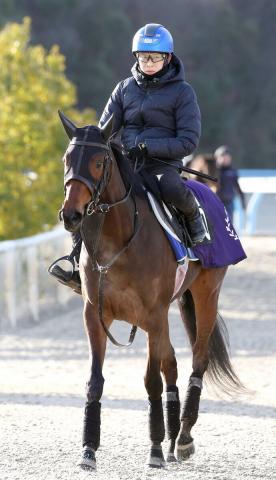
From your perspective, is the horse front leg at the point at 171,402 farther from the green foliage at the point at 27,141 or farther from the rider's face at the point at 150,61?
the green foliage at the point at 27,141

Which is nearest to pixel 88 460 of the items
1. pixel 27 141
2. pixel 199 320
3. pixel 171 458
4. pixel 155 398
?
pixel 155 398

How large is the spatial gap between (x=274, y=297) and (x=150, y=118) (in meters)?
11.6

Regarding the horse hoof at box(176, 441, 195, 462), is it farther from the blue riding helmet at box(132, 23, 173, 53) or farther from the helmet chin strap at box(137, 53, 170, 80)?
the blue riding helmet at box(132, 23, 173, 53)

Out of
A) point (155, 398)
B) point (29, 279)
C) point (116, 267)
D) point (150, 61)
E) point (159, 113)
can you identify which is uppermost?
point (150, 61)

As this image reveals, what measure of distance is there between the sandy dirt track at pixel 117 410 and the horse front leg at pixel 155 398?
103 millimetres

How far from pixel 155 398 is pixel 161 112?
1.79 m

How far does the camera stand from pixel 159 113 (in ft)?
24.6

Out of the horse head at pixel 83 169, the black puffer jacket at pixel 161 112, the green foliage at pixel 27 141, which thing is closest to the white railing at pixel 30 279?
the green foliage at pixel 27 141

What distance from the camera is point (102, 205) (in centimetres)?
679

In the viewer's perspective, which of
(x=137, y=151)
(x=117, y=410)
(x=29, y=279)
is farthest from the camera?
(x=29, y=279)

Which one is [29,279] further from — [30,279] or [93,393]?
[93,393]

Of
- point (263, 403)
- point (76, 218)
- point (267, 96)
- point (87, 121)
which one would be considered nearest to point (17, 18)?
point (267, 96)

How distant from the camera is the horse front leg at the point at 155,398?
283 inches

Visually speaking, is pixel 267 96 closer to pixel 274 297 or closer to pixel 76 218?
pixel 274 297
